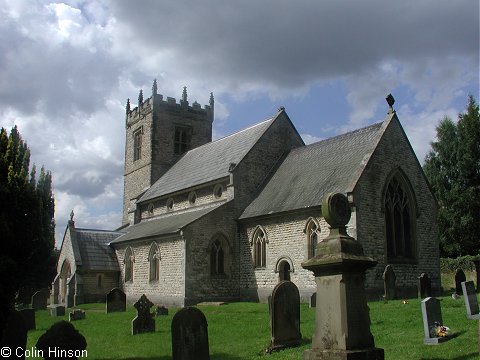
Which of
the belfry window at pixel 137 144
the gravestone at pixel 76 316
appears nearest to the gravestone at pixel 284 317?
the gravestone at pixel 76 316

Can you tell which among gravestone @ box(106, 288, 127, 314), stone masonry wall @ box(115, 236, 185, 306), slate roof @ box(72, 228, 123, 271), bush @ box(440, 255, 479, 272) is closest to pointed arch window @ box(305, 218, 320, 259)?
stone masonry wall @ box(115, 236, 185, 306)

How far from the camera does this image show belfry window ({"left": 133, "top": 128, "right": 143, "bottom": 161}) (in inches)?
1748

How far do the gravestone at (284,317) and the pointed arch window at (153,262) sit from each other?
17452mm

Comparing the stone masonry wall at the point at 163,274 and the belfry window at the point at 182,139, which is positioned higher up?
the belfry window at the point at 182,139

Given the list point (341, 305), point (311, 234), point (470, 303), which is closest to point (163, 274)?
point (311, 234)

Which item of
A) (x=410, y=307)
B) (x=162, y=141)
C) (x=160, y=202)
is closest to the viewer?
(x=410, y=307)

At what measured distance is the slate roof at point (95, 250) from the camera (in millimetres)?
32938

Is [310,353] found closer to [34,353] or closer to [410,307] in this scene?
[34,353]

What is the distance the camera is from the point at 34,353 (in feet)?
44.2

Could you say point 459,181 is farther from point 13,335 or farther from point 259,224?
point 13,335

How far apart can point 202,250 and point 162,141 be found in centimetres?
1743

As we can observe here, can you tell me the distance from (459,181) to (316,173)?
851 inches

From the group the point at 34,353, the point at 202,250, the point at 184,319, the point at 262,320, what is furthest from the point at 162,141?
the point at 184,319

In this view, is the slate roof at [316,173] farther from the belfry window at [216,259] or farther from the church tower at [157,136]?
the church tower at [157,136]
